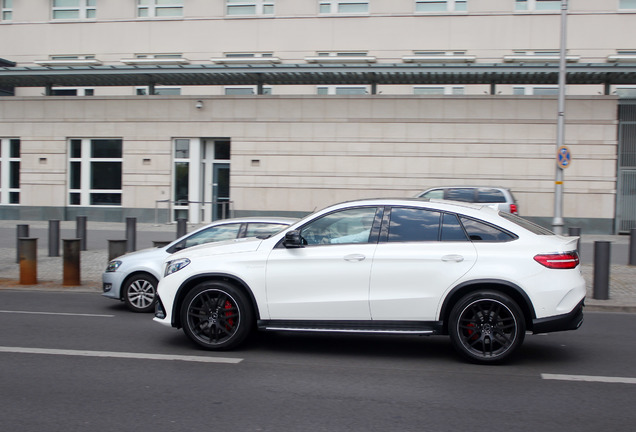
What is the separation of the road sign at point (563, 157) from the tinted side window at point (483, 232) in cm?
1006

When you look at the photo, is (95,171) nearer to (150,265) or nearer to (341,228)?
(150,265)

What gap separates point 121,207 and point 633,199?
2073 cm

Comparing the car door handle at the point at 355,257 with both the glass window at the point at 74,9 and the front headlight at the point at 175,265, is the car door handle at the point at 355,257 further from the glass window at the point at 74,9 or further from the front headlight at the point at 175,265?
the glass window at the point at 74,9

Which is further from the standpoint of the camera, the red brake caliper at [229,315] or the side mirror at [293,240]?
the red brake caliper at [229,315]

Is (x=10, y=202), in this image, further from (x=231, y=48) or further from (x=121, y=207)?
(x=231, y=48)

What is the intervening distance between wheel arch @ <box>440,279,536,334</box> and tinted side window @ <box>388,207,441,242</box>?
1.96 feet

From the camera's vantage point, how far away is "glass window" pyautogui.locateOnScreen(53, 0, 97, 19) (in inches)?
1249

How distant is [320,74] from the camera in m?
24.6

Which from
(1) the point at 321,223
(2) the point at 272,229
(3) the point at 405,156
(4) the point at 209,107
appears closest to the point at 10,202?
(4) the point at 209,107

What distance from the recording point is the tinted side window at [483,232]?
21.5 ft

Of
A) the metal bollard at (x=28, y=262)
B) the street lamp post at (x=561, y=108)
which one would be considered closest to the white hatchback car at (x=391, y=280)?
the metal bollard at (x=28, y=262)

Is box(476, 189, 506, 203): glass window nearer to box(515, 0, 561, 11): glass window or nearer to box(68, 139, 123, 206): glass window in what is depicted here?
box(515, 0, 561, 11): glass window

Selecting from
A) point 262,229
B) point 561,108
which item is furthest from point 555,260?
point 561,108

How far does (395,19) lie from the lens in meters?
28.9
